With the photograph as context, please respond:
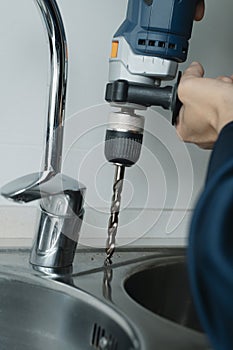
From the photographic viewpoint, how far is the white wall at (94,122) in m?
0.79

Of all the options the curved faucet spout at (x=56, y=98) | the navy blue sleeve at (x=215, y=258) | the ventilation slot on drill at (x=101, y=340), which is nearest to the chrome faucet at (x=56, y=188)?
the curved faucet spout at (x=56, y=98)

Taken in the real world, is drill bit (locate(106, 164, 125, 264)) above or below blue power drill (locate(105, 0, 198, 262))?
below

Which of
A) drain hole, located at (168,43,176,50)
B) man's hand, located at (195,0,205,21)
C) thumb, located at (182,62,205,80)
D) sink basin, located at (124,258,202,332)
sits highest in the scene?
man's hand, located at (195,0,205,21)

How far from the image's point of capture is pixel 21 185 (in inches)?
25.8

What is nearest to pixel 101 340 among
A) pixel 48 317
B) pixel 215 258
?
pixel 48 317

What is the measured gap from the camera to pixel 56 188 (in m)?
0.69

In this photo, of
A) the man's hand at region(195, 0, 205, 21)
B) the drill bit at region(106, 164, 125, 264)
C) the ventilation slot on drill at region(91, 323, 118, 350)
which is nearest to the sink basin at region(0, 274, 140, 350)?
the ventilation slot on drill at region(91, 323, 118, 350)

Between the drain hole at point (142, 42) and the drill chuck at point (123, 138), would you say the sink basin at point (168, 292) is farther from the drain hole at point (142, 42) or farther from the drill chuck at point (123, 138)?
the drain hole at point (142, 42)

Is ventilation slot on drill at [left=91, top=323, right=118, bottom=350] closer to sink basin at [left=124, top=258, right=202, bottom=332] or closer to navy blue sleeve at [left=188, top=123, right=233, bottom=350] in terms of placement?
sink basin at [left=124, top=258, right=202, bottom=332]

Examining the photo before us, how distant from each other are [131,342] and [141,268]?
220mm

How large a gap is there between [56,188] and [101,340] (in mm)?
174

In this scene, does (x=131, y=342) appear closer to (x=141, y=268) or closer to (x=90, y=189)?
(x=141, y=268)

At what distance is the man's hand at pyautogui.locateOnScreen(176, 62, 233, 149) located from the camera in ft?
1.77

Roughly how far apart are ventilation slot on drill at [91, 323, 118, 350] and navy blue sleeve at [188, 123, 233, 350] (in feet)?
0.84
